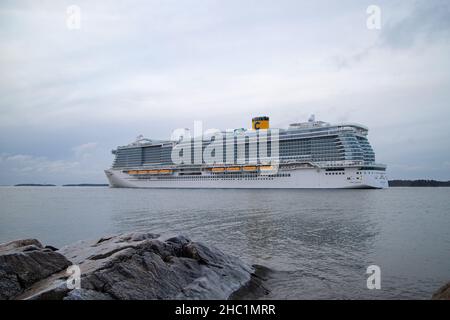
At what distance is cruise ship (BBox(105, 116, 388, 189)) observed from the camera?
62.9m

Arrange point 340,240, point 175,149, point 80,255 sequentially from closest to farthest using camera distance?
point 80,255 < point 340,240 < point 175,149

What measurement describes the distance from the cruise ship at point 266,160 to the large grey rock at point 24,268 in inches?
2343

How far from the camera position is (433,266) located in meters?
11.0

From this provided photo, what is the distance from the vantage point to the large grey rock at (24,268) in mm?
6078

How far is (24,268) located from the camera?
645cm

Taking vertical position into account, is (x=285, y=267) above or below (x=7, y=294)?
below

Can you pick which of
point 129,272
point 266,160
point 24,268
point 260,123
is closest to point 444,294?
point 129,272

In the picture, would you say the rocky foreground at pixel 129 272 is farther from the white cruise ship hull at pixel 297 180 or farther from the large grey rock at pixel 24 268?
the white cruise ship hull at pixel 297 180

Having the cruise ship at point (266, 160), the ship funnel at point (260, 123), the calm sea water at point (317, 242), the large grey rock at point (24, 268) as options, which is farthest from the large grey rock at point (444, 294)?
the ship funnel at point (260, 123)

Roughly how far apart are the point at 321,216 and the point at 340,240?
8.78m

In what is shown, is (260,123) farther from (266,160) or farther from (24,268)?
(24,268)
